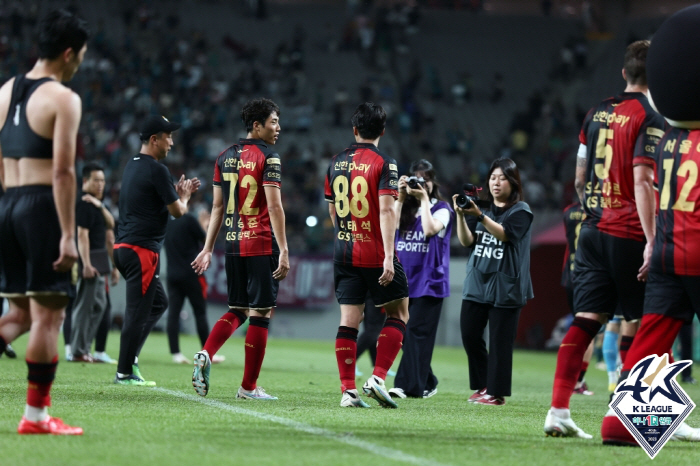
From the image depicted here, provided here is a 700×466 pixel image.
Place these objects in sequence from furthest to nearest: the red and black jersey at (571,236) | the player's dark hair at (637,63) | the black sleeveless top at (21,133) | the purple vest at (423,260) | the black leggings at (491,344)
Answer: the red and black jersey at (571,236) < the purple vest at (423,260) < the black leggings at (491,344) < the player's dark hair at (637,63) < the black sleeveless top at (21,133)

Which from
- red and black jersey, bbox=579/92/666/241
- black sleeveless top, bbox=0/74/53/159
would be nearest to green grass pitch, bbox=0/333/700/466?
red and black jersey, bbox=579/92/666/241

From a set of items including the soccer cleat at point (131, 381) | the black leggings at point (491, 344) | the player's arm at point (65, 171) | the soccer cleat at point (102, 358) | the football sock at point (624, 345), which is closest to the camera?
the player's arm at point (65, 171)

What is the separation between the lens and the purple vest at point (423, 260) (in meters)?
8.65

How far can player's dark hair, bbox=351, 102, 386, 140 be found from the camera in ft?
24.1

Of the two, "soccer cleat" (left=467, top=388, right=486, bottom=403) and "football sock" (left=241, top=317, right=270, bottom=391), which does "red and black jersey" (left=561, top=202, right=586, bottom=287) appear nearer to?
"soccer cleat" (left=467, top=388, right=486, bottom=403)

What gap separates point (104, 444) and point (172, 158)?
2215 cm

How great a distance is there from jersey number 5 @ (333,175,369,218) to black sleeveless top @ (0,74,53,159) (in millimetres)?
2784

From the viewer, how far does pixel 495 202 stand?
8531 millimetres

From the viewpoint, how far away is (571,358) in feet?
18.2

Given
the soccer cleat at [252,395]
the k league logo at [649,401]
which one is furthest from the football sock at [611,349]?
the k league logo at [649,401]

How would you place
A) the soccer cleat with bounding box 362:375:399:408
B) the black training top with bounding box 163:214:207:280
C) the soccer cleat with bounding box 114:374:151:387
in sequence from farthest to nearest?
the black training top with bounding box 163:214:207:280, the soccer cleat with bounding box 114:374:151:387, the soccer cleat with bounding box 362:375:399:408

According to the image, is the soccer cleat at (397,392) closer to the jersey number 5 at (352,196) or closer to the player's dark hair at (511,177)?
the jersey number 5 at (352,196)

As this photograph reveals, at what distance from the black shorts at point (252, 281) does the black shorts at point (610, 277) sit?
2.80 metres

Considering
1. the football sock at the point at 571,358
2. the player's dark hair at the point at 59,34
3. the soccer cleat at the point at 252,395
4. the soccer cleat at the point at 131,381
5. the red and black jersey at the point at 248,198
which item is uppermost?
the player's dark hair at the point at 59,34
